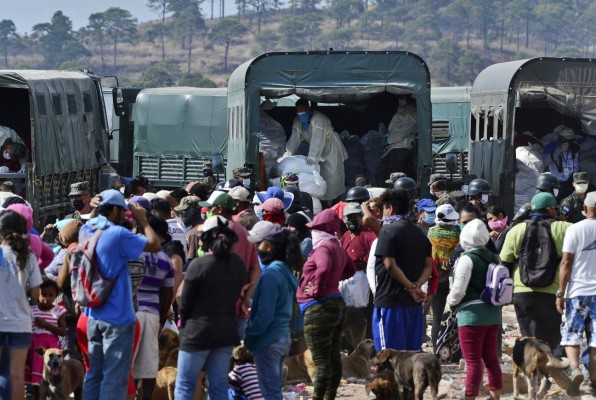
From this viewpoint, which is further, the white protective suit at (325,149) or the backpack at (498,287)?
the white protective suit at (325,149)

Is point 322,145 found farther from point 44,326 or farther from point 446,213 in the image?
point 44,326

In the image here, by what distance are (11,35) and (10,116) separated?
171173mm

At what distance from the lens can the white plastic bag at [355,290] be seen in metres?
12.7

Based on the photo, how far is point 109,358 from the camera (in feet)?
31.1

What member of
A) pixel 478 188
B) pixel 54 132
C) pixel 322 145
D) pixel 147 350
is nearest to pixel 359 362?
pixel 147 350

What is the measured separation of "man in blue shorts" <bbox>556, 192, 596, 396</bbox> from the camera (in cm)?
1174

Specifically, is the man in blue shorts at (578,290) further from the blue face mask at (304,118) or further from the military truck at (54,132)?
the military truck at (54,132)

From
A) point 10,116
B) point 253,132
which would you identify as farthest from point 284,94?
point 10,116

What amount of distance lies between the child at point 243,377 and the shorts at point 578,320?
304cm

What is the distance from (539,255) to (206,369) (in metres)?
3.81

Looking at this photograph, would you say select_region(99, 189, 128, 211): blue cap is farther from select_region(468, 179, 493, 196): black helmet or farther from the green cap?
select_region(468, 179, 493, 196): black helmet

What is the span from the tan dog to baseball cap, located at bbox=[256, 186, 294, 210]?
1.55 meters

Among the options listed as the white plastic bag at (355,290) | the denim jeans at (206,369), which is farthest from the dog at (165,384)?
the white plastic bag at (355,290)

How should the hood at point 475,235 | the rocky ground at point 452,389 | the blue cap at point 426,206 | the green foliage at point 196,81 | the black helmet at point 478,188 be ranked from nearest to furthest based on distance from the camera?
the hood at point 475,235 < the rocky ground at point 452,389 < the blue cap at point 426,206 < the black helmet at point 478,188 < the green foliage at point 196,81
